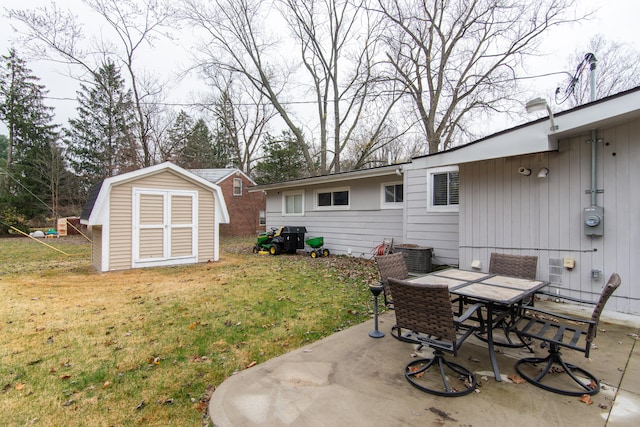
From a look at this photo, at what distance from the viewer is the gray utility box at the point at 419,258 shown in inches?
273

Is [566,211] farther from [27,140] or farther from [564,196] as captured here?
[27,140]

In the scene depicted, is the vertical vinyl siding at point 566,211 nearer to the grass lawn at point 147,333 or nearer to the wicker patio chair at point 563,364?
the wicker patio chair at point 563,364

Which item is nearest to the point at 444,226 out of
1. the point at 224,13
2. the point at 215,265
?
the point at 215,265

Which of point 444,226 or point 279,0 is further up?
point 279,0

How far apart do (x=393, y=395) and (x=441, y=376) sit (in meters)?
0.47

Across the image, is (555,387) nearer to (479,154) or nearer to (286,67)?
(479,154)

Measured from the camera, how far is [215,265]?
8.78 m

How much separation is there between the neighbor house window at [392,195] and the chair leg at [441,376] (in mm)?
6138

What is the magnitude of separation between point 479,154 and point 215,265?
23.3 ft

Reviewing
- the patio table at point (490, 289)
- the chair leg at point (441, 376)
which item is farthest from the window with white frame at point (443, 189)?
the chair leg at point (441, 376)

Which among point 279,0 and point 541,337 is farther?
point 279,0

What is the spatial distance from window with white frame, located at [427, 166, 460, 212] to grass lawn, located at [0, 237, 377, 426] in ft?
7.04

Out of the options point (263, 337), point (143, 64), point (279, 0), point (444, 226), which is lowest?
point (263, 337)

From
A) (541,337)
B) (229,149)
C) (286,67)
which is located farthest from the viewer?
(229,149)
